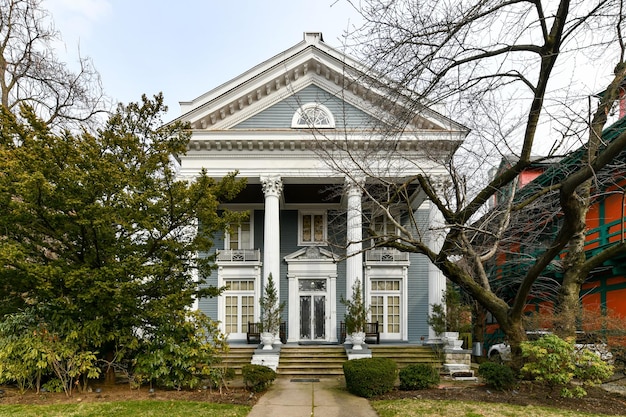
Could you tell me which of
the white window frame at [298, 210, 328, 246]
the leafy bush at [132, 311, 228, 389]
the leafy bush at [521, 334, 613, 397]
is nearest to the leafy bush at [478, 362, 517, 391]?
the leafy bush at [521, 334, 613, 397]

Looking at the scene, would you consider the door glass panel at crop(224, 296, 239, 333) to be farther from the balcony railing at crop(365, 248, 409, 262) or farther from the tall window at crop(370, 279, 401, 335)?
the balcony railing at crop(365, 248, 409, 262)

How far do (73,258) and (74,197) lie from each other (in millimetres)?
1598

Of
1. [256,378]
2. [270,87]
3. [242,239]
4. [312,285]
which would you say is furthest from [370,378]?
[270,87]

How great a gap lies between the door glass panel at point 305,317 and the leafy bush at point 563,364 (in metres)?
10.1

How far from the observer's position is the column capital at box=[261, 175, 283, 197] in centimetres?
1648

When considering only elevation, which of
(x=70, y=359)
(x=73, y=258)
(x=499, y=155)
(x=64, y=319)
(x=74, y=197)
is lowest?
(x=70, y=359)

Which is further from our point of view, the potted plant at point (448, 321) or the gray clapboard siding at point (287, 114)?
the gray clapboard siding at point (287, 114)

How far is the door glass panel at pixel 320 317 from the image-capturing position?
1850cm

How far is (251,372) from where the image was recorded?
1068cm

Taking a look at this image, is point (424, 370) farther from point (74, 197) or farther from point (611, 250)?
point (74, 197)

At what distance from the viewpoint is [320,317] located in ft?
61.4

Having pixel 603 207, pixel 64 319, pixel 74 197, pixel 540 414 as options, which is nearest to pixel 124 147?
pixel 74 197

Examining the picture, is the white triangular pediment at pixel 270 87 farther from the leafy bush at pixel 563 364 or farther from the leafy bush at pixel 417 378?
the leafy bush at pixel 563 364

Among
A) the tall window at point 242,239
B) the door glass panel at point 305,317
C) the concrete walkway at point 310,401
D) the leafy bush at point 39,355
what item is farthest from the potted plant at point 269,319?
the leafy bush at point 39,355
